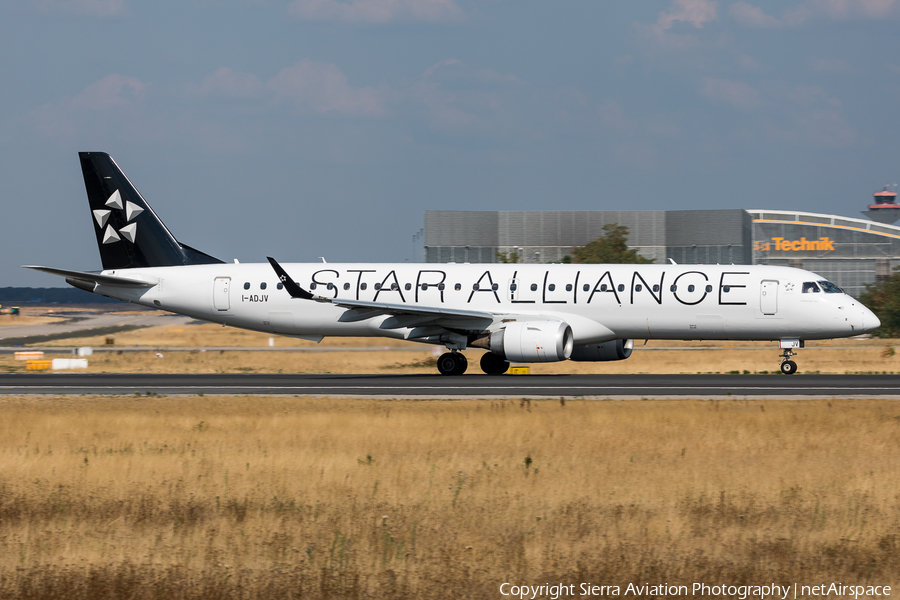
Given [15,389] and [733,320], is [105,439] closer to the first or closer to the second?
[15,389]

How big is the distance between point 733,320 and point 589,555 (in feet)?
79.1

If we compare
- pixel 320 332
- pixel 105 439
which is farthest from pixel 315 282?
pixel 105 439

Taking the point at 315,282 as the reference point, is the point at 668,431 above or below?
below

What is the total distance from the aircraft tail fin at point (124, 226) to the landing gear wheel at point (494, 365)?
36.9 ft

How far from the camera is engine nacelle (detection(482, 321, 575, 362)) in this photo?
30297 millimetres

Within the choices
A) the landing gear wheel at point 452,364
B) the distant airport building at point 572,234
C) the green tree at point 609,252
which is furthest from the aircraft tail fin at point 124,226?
the distant airport building at point 572,234

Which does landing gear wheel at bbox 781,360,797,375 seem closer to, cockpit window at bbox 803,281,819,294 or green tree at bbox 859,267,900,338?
cockpit window at bbox 803,281,819,294

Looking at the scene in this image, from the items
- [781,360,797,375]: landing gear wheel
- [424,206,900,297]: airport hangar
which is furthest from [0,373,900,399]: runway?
[424,206,900,297]: airport hangar

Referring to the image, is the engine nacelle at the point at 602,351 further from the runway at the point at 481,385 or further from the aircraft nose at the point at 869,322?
the aircraft nose at the point at 869,322

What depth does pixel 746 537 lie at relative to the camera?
1027 centimetres

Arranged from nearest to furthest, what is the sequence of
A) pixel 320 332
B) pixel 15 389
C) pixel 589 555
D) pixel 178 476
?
pixel 589 555, pixel 178 476, pixel 15 389, pixel 320 332

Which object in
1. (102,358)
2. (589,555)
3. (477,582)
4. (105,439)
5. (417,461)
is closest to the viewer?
(477,582)

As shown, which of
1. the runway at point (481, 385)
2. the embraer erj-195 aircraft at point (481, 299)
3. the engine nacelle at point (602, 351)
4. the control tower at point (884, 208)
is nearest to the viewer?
the runway at point (481, 385)

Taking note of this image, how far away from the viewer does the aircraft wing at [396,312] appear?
103 ft
